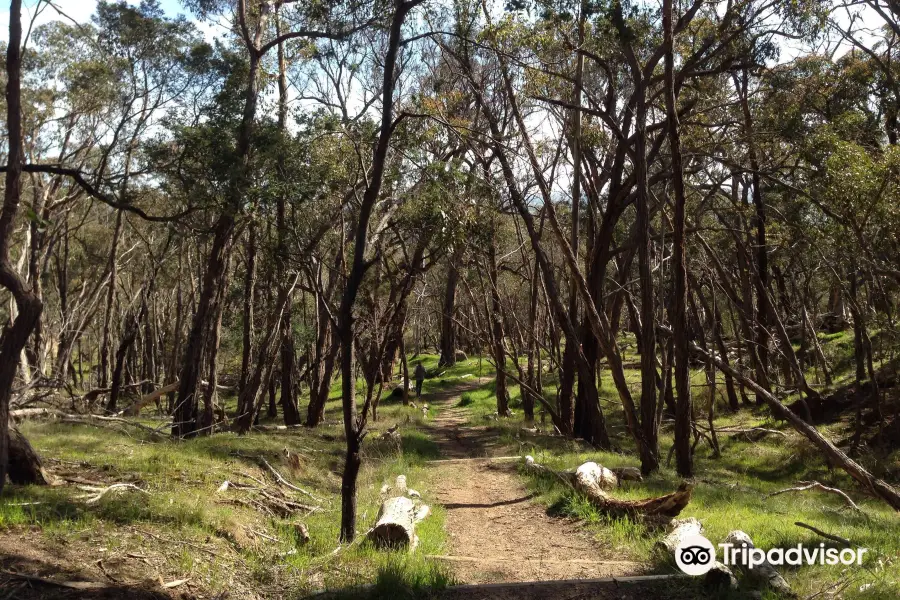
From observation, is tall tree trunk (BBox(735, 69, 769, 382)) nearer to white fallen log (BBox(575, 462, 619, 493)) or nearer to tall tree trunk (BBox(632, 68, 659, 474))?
tall tree trunk (BBox(632, 68, 659, 474))

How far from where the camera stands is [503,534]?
8.30 m

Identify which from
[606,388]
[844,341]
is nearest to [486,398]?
[606,388]

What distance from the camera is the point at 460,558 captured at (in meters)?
7.12

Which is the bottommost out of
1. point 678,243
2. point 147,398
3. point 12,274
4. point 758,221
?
point 147,398

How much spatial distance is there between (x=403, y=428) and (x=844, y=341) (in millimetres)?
16602

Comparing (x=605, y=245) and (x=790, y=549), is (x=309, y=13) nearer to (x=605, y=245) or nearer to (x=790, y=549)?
(x=605, y=245)

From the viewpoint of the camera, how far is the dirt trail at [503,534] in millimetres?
6496

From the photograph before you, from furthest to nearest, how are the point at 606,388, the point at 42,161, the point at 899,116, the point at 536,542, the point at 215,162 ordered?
the point at 606,388 → the point at 42,161 → the point at 899,116 → the point at 215,162 → the point at 536,542

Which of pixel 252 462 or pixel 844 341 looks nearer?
pixel 252 462

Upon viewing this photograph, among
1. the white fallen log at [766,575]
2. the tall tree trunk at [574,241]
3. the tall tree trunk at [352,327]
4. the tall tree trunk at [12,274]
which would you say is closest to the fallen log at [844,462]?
the white fallen log at [766,575]

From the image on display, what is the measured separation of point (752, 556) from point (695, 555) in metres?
0.43

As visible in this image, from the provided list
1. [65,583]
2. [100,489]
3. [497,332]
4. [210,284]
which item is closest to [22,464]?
[100,489]

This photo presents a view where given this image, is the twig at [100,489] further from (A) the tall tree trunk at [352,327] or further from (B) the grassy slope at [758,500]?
(B) the grassy slope at [758,500]

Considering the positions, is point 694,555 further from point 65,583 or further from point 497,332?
point 497,332
